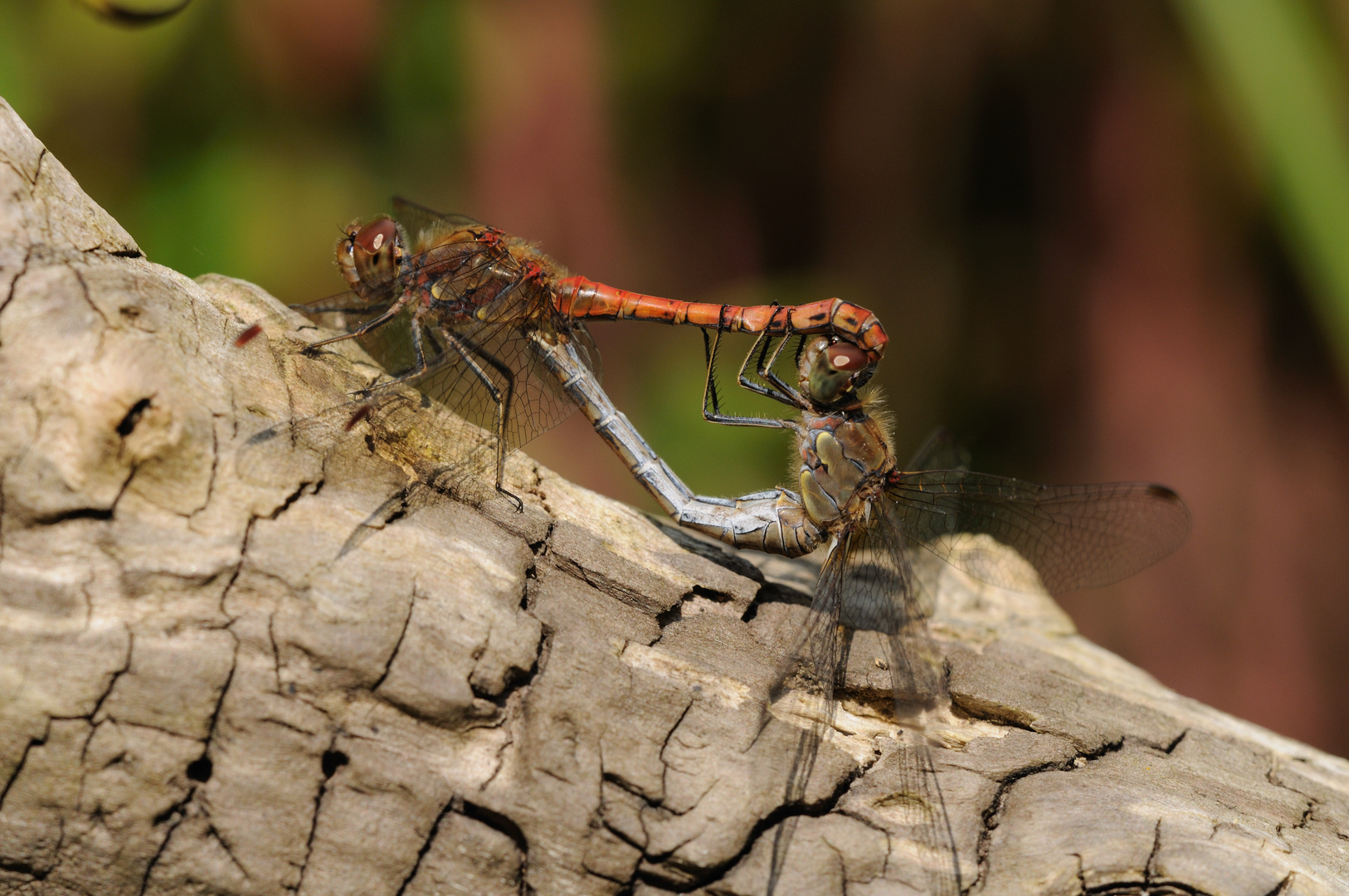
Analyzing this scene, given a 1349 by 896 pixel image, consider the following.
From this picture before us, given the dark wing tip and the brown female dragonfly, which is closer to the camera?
the brown female dragonfly

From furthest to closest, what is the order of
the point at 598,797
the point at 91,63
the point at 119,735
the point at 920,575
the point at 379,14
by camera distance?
1. the point at 379,14
2. the point at 91,63
3. the point at 920,575
4. the point at 598,797
5. the point at 119,735

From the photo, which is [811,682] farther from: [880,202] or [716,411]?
[880,202]

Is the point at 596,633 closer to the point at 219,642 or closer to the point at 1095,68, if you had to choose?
the point at 219,642

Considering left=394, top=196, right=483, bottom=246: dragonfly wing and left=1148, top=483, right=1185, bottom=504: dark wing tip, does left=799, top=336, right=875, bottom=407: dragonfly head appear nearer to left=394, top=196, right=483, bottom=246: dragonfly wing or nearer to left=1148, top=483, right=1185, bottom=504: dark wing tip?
left=1148, top=483, right=1185, bottom=504: dark wing tip

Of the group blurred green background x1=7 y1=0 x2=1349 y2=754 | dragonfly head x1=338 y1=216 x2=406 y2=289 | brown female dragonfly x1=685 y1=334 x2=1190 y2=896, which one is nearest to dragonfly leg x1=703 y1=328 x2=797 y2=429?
brown female dragonfly x1=685 y1=334 x2=1190 y2=896

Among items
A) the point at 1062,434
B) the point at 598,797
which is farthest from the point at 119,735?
the point at 1062,434

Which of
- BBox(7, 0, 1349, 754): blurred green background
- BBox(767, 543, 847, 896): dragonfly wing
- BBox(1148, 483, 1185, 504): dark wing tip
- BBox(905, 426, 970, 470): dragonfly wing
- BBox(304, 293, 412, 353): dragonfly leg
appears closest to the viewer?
BBox(767, 543, 847, 896): dragonfly wing

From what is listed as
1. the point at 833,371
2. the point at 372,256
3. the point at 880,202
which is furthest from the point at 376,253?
the point at 880,202

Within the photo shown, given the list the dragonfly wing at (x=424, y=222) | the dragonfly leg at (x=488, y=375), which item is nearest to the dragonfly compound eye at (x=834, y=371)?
the dragonfly leg at (x=488, y=375)
